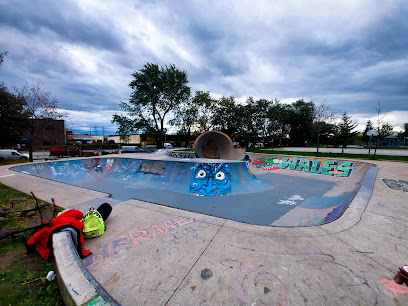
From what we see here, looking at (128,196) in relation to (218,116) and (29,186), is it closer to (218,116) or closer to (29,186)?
(29,186)

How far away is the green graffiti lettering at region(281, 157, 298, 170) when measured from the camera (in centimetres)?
1724

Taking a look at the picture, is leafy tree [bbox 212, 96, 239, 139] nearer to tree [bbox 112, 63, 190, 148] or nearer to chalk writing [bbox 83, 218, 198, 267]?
tree [bbox 112, 63, 190, 148]

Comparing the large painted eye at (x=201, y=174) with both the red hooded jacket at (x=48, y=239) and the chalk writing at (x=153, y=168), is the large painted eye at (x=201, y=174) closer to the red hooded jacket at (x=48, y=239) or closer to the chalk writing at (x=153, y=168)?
the chalk writing at (x=153, y=168)

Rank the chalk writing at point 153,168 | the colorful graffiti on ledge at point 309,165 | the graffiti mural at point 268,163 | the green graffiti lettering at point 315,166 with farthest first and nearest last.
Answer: the graffiti mural at point 268,163
the green graffiti lettering at point 315,166
the colorful graffiti on ledge at point 309,165
the chalk writing at point 153,168

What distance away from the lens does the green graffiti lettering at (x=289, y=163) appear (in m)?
17.2

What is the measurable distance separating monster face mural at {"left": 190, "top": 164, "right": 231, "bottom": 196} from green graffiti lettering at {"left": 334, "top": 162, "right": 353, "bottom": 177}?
33.2ft

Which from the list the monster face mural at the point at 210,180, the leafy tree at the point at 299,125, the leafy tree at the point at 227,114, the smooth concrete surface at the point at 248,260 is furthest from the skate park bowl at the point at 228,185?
the leafy tree at the point at 299,125

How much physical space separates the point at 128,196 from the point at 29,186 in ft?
14.7

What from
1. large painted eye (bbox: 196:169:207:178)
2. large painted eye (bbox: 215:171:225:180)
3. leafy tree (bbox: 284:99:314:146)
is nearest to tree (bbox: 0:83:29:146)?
large painted eye (bbox: 196:169:207:178)

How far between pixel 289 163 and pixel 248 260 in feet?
54.6

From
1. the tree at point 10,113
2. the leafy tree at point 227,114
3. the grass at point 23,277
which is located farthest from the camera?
the leafy tree at point 227,114

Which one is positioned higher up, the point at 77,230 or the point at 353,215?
the point at 77,230

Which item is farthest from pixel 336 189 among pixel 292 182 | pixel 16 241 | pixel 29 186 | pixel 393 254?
pixel 29 186

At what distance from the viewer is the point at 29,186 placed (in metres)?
8.31
